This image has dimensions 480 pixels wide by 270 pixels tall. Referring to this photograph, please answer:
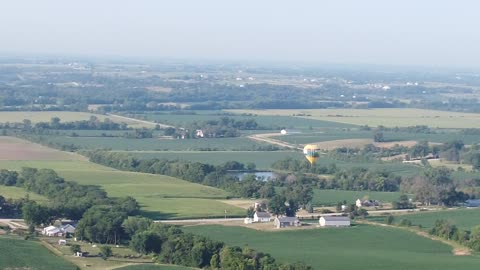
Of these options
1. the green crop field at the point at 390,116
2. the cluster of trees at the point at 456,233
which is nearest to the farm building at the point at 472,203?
the cluster of trees at the point at 456,233

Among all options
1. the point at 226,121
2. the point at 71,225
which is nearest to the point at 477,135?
the point at 226,121

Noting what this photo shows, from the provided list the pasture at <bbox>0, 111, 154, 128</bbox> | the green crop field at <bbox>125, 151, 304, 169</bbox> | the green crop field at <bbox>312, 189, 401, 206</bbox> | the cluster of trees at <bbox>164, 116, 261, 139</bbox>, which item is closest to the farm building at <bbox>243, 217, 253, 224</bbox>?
the green crop field at <bbox>312, 189, 401, 206</bbox>

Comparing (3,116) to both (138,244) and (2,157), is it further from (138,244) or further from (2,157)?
(138,244)

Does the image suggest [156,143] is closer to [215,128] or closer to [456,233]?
[215,128]

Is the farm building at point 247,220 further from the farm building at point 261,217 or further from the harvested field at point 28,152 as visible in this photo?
the harvested field at point 28,152

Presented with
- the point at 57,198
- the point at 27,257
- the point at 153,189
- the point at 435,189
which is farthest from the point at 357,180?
the point at 27,257

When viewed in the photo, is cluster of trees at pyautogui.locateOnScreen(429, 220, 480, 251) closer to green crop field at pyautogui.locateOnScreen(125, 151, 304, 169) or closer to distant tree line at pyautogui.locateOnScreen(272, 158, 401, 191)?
distant tree line at pyautogui.locateOnScreen(272, 158, 401, 191)
